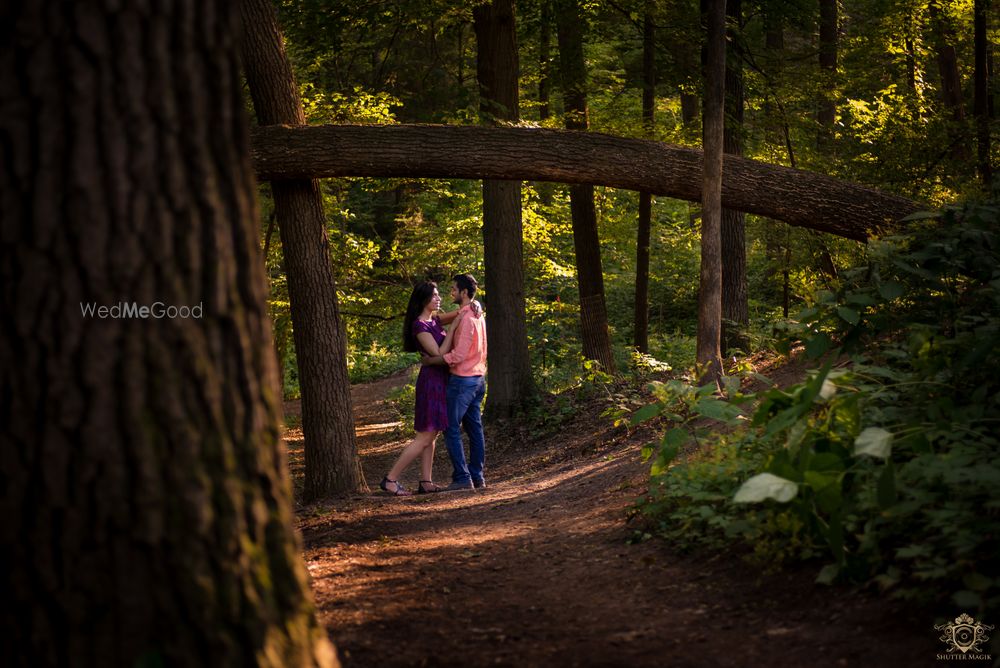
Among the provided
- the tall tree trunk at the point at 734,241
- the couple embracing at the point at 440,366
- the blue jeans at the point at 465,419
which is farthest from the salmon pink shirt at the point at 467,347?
the tall tree trunk at the point at 734,241

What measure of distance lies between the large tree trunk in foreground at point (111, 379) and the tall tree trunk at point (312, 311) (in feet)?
19.8

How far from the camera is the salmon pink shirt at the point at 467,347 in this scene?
8727mm

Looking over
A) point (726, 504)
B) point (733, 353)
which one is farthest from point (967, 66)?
point (726, 504)

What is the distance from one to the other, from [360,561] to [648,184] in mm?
5553

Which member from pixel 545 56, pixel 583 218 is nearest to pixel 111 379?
pixel 583 218

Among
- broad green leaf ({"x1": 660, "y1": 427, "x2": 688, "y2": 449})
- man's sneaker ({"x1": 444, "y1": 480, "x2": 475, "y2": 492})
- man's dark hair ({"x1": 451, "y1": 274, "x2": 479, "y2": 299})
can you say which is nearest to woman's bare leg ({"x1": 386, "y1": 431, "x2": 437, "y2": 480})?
man's sneaker ({"x1": 444, "y1": 480, "x2": 475, "y2": 492})

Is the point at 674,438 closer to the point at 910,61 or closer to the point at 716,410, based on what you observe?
the point at 716,410

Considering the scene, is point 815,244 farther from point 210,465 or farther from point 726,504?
point 210,465

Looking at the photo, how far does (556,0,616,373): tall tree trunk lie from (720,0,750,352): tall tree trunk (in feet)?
7.49

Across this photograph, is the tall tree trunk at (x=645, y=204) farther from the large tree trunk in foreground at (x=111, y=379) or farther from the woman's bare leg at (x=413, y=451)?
the large tree trunk in foreground at (x=111, y=379)

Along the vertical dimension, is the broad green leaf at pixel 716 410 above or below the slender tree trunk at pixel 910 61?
below

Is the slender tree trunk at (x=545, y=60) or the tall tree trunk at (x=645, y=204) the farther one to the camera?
the slender tree trunk at (x=545, y=60)

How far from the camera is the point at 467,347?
28.8 ft

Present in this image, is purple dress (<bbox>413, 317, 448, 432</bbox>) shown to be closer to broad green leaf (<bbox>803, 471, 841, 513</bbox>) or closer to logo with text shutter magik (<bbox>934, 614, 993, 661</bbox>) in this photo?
broad green leaf (<bbox>803, 471, 841, 513</bbox>)
